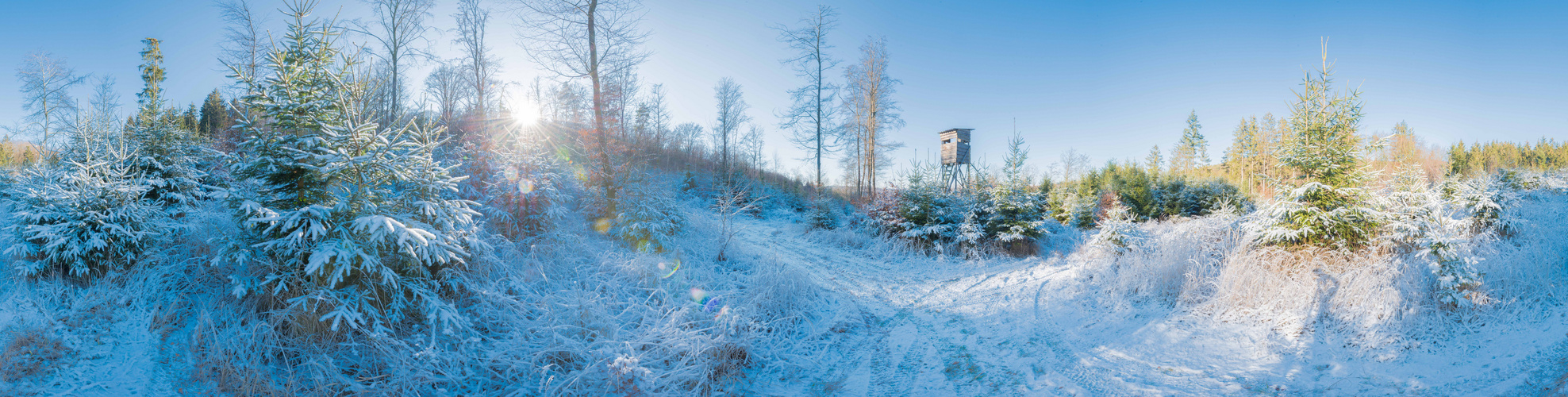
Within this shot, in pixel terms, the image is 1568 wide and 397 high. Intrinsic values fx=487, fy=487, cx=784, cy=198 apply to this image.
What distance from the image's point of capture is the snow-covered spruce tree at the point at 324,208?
3.76 metres

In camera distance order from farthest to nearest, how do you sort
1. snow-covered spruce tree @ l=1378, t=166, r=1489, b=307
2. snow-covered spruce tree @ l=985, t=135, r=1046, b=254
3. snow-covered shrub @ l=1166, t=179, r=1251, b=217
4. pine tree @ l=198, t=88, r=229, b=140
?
pine tree @ l=198, t=88, r=229, b=140
snow-covered shrub @ l=1166, t=179, r=1251, b=217
snow-covered spruce tree @ l=985, t=135, r=1046, b=254
snow-covered spruce tree @ l=1378, t=166, r=1489, b=307

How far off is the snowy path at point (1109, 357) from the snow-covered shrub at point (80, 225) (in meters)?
6.67

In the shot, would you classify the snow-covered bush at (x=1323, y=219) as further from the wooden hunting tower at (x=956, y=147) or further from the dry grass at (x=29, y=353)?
the wooden hunting tower at (x=956, y=147)

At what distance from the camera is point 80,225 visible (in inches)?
175

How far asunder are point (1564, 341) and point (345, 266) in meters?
8.81

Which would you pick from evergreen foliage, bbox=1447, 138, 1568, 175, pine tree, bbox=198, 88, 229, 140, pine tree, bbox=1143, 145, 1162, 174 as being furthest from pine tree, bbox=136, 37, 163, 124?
evergreen foliage, bbox=1447, 138, 1568, 175

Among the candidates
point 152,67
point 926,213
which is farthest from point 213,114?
point 926,213

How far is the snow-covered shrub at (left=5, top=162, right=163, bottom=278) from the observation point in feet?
14.1

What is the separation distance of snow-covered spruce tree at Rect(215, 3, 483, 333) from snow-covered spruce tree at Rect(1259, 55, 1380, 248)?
357 inches

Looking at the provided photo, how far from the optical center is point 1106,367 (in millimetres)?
4238

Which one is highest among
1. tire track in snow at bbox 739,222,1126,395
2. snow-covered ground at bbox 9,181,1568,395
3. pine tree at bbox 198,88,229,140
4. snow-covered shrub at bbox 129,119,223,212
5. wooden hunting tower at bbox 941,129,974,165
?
pine tree at bbox 198,88,229,140

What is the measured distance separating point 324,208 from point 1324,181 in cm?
1033

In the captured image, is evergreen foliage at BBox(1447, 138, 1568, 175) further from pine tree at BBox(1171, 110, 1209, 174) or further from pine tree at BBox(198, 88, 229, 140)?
pine tree at BBox(198, 88, 229, 140)

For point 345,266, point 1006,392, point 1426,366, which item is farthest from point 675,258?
point 1426,366
